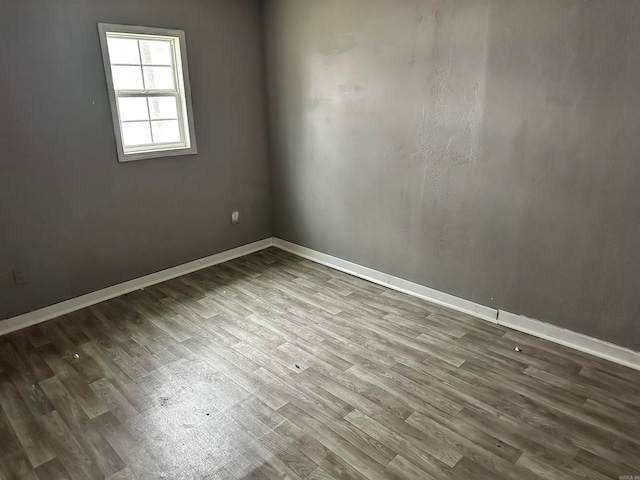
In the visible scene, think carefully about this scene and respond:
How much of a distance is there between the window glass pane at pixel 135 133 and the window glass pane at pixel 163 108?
0.13m

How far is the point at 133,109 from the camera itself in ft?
12.4

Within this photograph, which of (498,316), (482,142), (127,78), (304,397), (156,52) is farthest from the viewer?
(156,52)

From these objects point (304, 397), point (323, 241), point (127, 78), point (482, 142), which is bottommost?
point (304, 397)

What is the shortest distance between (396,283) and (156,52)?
2887mm

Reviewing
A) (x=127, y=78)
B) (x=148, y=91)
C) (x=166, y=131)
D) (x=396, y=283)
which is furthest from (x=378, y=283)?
(x=127, y=78)

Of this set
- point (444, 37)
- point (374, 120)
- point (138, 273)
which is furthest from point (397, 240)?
point (138, 273)

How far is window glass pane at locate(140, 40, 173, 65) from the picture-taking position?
3758 millimetres

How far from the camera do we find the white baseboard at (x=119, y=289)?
132 inches

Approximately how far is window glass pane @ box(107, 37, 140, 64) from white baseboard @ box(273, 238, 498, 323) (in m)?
2.26

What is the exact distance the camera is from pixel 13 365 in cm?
288

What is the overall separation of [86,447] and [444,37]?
3.30 m

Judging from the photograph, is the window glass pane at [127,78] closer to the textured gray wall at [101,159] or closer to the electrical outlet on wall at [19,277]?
the textured gray wall at [101,159]

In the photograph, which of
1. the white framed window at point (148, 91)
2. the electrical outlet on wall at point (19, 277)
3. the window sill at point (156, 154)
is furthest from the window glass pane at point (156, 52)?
the electrical outlet on wall at point (19, 277)

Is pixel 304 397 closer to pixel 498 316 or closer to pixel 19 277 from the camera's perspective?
pixel 498 316
